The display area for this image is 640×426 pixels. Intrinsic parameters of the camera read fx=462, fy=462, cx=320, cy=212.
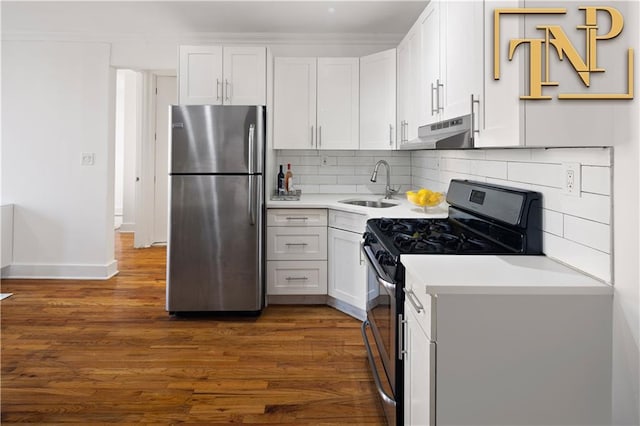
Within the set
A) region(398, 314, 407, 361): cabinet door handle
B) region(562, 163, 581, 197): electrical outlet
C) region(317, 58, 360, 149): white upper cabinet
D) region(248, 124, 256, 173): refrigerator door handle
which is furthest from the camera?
region(317, 58, 360, 149): white upper cabinet

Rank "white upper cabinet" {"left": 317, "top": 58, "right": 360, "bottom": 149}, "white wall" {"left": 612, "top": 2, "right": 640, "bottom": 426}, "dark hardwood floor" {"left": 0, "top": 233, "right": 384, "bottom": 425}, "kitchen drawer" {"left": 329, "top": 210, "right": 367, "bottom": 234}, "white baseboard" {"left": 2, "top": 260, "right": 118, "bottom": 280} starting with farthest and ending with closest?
1. "white baseboard" {"left": 2, "top": 260, "right": 118, "bottom": 280}
2. "white upper cabinet" {"left": 317, "top": 58, "right": 360, "bottom": 149}
3. "kitchen drawer" {"left": 329, "top": 210, "right": 367, "bottom": 234}
4. "dark hardwood floor" {"left": 0, "top": 233, "right": 384, "bottom": 425}
5. "white wall" {"left": 612, "top": 2, "right": 640, "bottom": 426}

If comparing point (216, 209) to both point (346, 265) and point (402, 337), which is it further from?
point (402, 337)

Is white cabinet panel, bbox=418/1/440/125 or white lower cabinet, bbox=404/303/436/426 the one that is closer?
white lower cabinet, bbox=404/303/436/426

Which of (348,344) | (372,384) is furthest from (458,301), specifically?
(348,344)

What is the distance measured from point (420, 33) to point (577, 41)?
5.27 ft

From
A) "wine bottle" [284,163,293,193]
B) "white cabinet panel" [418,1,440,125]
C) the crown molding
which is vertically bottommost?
"wine bottle" [284,163,293,193]

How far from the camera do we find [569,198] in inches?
64.9

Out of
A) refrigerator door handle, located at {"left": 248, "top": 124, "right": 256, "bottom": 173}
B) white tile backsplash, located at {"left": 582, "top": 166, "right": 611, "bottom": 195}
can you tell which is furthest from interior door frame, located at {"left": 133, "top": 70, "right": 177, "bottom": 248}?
white tile backsplash, located at {"left": 582, "top": 166, "right": 611, "bottom": 195}

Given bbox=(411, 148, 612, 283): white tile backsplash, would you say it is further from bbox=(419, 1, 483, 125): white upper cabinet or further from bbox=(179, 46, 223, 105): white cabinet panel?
bbox=(179, 46, 223, 105): white cabinet panel

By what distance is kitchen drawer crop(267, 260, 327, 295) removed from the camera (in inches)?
149

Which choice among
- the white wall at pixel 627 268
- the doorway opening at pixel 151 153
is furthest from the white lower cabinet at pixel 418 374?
A: the doorway opening at pixel 151 153

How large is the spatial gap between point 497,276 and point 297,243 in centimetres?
241

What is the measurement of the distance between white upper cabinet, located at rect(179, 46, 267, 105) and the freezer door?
75cm

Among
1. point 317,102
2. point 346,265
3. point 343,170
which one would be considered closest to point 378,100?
point 317,102
